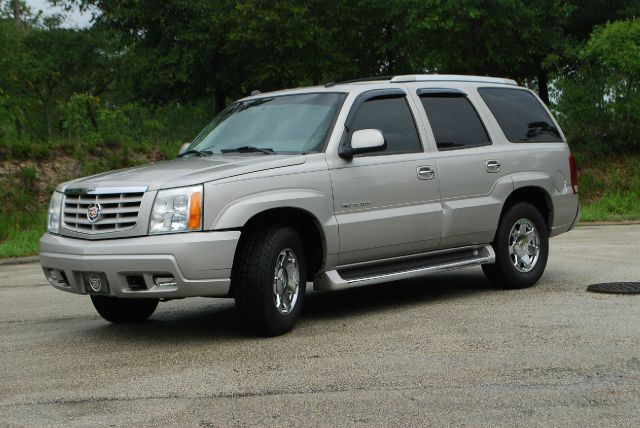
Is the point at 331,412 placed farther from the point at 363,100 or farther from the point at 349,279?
the point at 363,100

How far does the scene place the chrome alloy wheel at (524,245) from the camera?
10484 mm

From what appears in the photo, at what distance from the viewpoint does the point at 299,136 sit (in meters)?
8.84

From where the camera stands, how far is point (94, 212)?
7.94 m

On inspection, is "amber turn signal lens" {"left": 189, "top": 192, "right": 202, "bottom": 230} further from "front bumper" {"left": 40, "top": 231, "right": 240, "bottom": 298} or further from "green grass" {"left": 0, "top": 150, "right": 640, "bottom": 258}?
"green grass" {"left": 0, "top": 150, "right": 640, "bottom": 258}

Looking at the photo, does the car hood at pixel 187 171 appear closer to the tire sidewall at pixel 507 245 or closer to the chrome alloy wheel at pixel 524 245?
the tire sidewall at pixel 507 245

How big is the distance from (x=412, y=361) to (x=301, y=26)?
96.3 feet

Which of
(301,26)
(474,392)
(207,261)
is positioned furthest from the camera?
(301,26)

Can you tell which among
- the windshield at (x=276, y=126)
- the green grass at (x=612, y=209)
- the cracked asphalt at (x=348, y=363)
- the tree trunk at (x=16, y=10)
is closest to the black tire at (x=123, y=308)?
the cracked asphalt at (x=348, y=363)

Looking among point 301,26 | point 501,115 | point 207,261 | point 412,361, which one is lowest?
point 412,361

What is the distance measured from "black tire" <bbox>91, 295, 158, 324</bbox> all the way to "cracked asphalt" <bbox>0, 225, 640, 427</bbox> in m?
0.13

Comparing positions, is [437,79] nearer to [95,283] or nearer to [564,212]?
[564,212]

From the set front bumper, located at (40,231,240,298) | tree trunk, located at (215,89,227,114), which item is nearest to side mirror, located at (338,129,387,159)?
front bumper, located at (40,231,240,298)

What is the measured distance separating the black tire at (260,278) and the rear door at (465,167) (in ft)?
6.88

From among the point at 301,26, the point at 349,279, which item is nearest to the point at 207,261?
the point at 349,279
